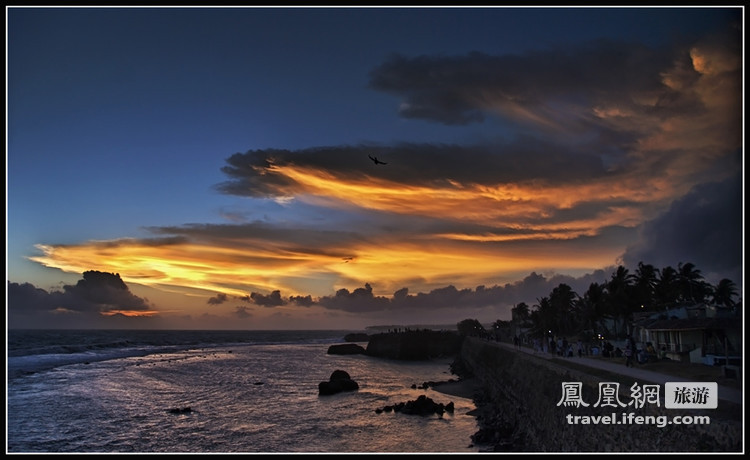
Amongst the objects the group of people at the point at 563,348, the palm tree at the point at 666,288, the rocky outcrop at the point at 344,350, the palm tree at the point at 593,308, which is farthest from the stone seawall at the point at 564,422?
the rocky outcrop at the point at 344,350

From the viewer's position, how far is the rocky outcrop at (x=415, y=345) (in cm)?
10838

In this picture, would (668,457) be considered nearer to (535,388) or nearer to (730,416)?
(730,416)

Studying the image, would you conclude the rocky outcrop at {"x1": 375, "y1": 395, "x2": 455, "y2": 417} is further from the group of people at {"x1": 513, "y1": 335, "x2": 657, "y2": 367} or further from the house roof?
the house roof

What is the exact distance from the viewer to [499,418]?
3366cm

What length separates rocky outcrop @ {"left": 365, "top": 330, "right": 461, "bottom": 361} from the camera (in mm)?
108375

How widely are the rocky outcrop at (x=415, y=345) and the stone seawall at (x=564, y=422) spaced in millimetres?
61610

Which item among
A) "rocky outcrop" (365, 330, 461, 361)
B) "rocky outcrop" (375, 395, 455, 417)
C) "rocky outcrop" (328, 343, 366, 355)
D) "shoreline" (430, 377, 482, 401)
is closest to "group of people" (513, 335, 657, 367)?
"shoreline" (430, 377, 482, 401)

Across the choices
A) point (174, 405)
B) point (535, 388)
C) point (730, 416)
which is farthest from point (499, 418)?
point (174, 405)

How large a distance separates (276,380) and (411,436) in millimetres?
32504

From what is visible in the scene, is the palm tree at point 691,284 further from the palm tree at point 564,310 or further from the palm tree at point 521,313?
the palm tree at point 521,313

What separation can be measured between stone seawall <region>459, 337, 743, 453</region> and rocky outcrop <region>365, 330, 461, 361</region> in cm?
6161

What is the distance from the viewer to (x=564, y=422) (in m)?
23.4

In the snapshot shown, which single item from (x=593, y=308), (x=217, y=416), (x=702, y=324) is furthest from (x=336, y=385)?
(x=593, y=308)

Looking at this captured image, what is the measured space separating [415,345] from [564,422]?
87712 mm
